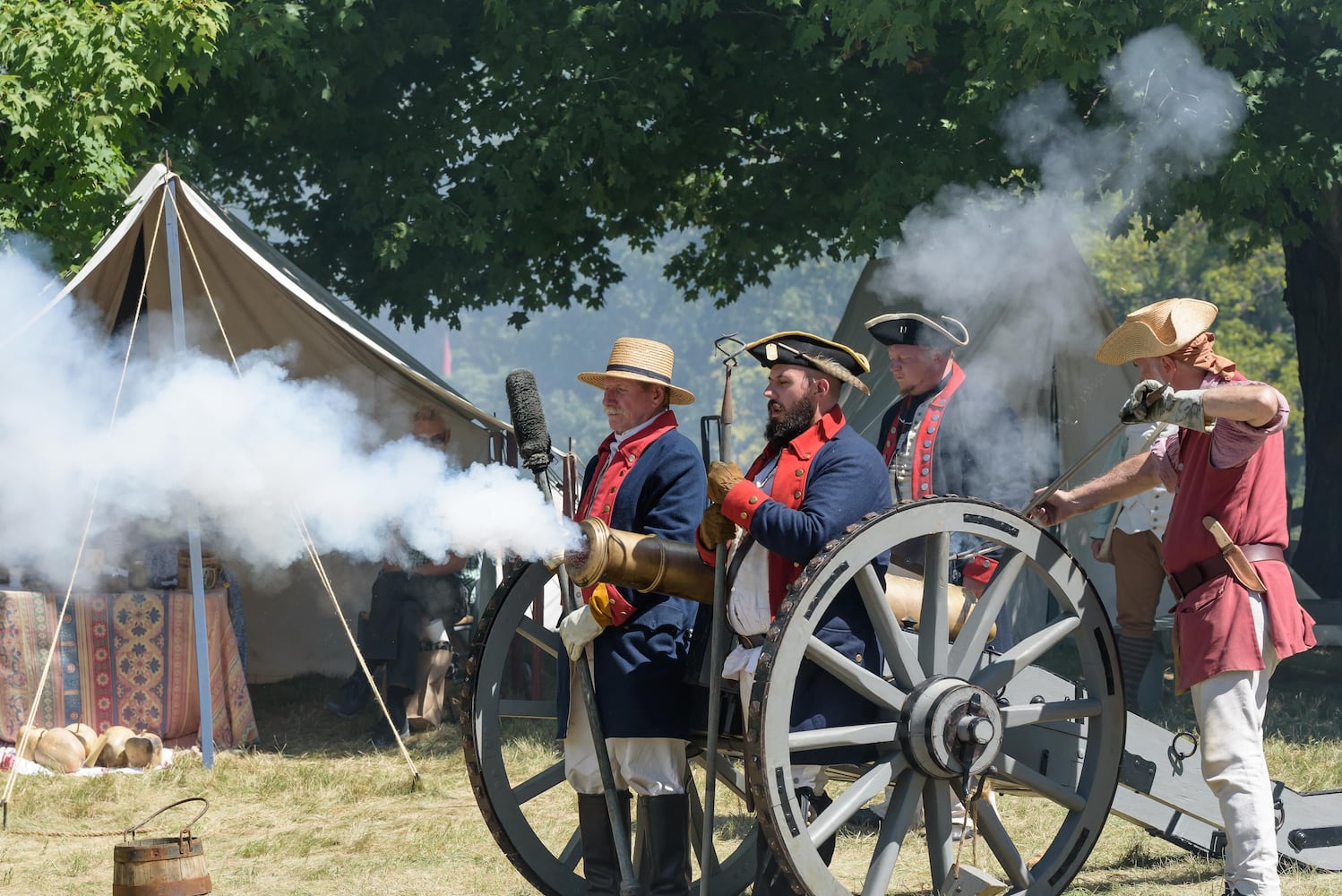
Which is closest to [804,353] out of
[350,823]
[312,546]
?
[350,823]

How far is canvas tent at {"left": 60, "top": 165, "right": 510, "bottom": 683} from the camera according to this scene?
274 inches

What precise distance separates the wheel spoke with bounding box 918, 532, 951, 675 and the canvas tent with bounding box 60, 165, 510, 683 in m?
4.20

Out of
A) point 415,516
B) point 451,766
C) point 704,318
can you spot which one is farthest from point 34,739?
point 704,318

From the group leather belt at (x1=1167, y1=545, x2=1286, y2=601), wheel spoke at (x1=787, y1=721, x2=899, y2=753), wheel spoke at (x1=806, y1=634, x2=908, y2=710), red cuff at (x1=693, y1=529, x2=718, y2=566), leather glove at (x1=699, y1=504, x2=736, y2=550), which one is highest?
Result: leather glove at (x1=699, y1=504, x2=736, y2=550)

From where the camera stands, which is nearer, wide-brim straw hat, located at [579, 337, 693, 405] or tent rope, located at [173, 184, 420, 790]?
wide-brim straw hat, located at [579, 337, 693, 405]

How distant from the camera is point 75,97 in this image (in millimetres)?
7375

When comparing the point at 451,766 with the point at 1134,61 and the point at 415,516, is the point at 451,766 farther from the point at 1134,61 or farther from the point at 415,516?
the point at 1134,61

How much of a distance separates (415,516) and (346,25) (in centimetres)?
587

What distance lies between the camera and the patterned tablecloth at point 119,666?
22.3 feet

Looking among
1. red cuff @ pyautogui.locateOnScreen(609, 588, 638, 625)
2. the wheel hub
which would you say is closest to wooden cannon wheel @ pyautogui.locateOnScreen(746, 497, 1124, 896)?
the wheel hub

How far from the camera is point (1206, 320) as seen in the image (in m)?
3.53

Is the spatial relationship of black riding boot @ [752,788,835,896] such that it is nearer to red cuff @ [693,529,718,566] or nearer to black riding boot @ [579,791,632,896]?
black riding boot @ [579,791,632,896]

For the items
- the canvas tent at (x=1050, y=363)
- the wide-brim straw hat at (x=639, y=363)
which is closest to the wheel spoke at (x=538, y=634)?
the wide-brim straw hat at (x=639, y=363)

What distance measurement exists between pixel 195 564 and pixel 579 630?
350 centimetres
